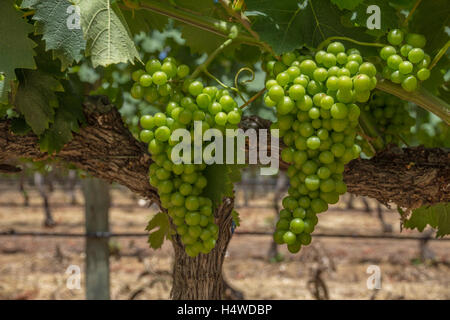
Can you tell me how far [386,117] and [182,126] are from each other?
0.91 meters

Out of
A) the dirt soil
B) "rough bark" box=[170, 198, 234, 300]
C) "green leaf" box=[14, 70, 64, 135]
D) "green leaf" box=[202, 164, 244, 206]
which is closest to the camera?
"green leaf" box=[202, 164, 244, 206]

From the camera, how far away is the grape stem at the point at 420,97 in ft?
3.58

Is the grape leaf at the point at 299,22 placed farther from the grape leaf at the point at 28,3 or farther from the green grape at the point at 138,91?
the grape leaf at the point at 28,3

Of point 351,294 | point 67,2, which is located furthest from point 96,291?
point 351,294

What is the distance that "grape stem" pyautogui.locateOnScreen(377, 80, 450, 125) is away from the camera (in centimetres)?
109

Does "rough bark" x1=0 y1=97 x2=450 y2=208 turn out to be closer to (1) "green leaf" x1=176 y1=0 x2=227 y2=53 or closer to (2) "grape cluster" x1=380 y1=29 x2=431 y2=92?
(1) "green leaf" x1=176 y1=0 x2=227 y2=53

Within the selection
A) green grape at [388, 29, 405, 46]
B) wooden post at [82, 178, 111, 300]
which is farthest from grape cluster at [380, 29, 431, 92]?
wooden post at [82, 178, 111, 300]

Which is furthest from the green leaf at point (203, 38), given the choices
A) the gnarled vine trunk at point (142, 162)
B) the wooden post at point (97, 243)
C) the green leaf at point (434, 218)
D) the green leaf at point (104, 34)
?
the wooden post at point (97, 243)

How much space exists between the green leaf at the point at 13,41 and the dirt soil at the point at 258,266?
11.7 ft

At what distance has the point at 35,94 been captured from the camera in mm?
1330

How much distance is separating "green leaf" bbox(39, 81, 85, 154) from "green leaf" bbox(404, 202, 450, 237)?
1236 mm

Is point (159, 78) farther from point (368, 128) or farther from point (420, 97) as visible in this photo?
point (368, 128)
